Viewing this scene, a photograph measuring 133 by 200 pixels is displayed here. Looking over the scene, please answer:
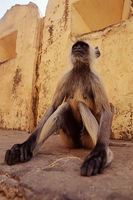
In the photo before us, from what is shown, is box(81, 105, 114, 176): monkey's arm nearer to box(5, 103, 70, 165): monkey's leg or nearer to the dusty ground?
the dusty ground

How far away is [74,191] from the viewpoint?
1019 mm

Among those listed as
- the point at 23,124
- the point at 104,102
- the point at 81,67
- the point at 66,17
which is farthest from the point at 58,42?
the point at 104,102

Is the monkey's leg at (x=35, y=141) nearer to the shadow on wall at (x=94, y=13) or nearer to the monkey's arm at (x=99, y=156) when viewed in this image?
the monkey's arm at (x=99, y=156)

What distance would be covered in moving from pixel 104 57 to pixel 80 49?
1145 mm

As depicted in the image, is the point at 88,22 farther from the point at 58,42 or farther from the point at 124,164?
the point at 124,164

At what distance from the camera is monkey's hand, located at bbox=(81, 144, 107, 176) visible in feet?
4.09

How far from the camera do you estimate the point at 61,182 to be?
1132mm

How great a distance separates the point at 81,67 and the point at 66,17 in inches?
87.4

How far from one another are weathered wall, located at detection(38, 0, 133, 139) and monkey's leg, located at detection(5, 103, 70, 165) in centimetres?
123

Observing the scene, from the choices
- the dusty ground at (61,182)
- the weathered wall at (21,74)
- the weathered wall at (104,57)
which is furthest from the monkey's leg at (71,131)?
the weathered wall at (21,74)

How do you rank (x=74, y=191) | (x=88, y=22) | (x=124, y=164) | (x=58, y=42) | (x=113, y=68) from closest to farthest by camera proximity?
(x=74, y=191) → (x=124, y=164) → (x=113, y=68) → (x=58, y=42) → (x=88, y=22)

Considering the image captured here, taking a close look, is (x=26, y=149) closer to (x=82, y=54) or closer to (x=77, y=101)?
(x=77, y=101)

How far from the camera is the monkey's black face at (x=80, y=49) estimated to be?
231 cm

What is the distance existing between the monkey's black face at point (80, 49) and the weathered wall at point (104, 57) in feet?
2.99
